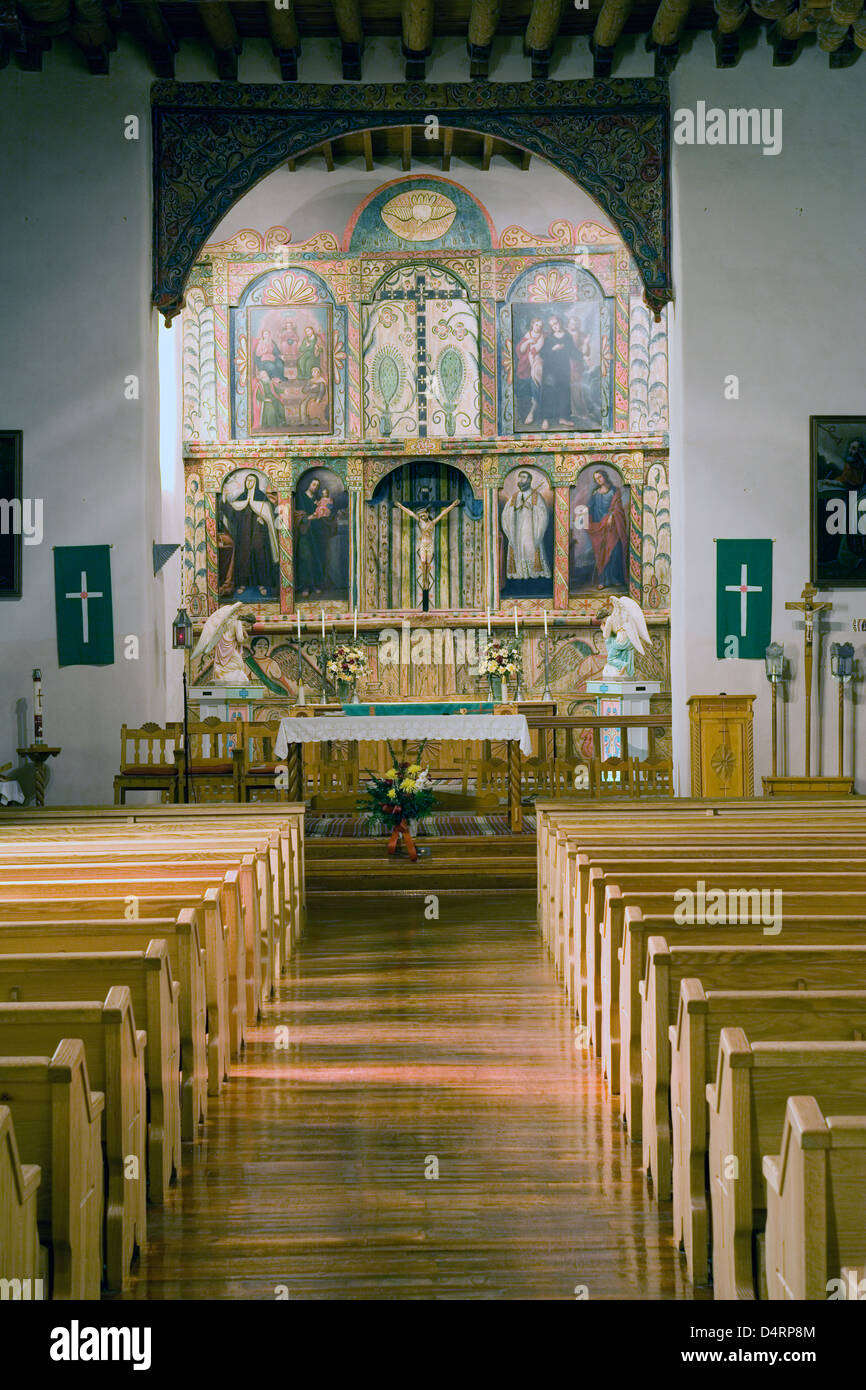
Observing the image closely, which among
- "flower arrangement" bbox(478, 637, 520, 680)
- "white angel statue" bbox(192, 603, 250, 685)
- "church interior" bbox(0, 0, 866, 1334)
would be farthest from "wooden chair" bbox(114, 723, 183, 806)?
"white angel statue" bbox(192, 603, 250, 685)

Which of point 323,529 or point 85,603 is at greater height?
point 323,529

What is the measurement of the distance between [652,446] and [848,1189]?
50.4 ft

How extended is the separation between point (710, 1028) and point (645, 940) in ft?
3.44

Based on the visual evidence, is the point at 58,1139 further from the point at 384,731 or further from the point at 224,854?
the point at 384,731

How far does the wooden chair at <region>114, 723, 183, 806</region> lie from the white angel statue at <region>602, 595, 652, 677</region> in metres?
5.54

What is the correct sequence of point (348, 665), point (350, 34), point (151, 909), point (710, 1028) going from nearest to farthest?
point (710, 1028) < point (151, 909) < point (350, 34) < point (348, 665)

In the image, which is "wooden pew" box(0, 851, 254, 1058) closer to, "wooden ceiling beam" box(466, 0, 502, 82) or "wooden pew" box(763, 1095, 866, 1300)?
"wooden pew" box(763, 1095, 866, 1300)

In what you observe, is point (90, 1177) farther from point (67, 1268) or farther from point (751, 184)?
point (751, 184)

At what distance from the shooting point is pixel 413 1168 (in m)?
3.84

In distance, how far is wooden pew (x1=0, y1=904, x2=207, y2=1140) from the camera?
13.2 ft

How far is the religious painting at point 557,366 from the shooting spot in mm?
17078

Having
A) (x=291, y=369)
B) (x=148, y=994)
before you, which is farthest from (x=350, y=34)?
(x=148, y=994)

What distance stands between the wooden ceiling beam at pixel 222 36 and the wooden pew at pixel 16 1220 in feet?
34.9
